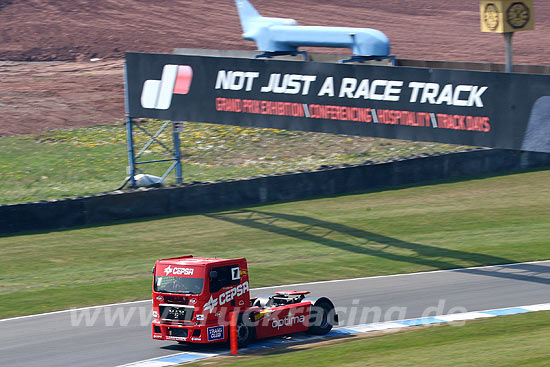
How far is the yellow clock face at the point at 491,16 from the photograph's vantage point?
56.4 ft

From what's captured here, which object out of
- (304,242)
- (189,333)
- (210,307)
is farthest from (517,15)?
(304,242)

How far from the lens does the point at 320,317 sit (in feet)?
53.6

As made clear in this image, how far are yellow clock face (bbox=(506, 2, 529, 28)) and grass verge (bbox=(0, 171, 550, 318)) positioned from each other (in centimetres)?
712

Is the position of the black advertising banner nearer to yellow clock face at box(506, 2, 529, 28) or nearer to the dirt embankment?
yellow clock face at box(506, 2, 529, 28)

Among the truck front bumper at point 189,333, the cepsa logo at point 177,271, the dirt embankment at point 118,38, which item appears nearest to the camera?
the truck front bumper at point 189,333

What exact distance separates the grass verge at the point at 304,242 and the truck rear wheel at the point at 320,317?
4.37 meters

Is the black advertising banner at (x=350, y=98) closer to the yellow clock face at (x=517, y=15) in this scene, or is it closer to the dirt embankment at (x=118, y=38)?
the yellow clock face at (x=517, y=15)

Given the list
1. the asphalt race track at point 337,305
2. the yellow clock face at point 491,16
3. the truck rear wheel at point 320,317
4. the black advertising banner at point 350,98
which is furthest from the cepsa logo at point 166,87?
the truck rear wheel at point 320,317

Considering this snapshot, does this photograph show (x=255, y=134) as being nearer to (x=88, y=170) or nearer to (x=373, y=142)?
(x=373, y=142)

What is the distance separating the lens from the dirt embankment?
42.9 m

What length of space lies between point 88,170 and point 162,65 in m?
9.90

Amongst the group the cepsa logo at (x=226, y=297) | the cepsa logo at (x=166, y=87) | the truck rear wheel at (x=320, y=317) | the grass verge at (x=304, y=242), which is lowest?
the grass verge at (x=304, y=242)

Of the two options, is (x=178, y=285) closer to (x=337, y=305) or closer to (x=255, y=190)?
(x=337, y=305)

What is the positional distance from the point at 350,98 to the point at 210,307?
852 cm
